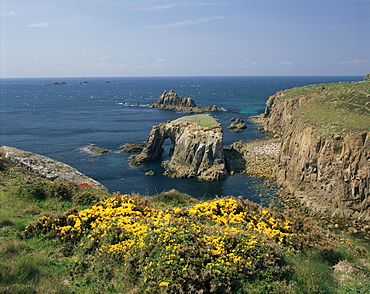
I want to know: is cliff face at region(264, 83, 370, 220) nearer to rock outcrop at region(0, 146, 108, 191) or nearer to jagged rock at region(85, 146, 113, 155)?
rock outcrop at region(0, 146, 108, 191)

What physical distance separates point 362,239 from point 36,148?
68.7 m

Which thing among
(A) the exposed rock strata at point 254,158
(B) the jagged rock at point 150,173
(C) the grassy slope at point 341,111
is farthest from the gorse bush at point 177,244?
(A) the exposed rock strata at point 254,158

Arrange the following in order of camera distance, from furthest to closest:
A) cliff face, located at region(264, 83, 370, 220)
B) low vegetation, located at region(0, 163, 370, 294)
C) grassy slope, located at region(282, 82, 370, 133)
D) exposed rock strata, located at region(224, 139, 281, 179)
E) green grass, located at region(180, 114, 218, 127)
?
green grass, located at region(180, 114, 218, 127) → exposed rock strata, located at region(224, 139, 281, 179) → grassy slope, located at region(282, 82, 370, 133) → cliff face, located at region(264, 83, 370, 220) → low vegetation, located at region(0, 163, 370, 294)

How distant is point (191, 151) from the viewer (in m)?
56.4

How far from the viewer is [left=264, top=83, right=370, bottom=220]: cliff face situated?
123 ft

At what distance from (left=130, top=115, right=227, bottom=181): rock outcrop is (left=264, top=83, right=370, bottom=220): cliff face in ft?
37.8

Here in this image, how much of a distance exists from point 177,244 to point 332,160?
3461 centimetres

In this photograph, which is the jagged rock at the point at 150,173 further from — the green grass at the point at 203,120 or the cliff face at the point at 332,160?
the cliff face at the point at 332,160

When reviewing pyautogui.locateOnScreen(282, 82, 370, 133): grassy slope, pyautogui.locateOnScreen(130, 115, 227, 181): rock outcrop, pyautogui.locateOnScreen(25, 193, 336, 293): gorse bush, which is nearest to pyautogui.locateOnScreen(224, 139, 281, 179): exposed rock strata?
pyautogui.locateOnScreen(130, 115, 227, 181): rock outcrop

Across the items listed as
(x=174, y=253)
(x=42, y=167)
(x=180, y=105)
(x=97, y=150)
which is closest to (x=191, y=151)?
(x=97, y=150)

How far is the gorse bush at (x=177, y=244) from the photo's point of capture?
37.5ft

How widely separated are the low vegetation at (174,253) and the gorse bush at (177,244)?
41 millimetres

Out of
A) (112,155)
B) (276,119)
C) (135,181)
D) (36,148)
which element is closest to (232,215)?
(135,181)

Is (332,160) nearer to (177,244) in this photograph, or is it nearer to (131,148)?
(177,244)
